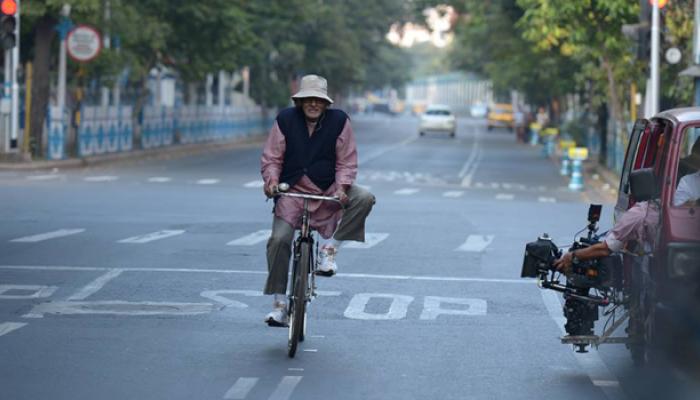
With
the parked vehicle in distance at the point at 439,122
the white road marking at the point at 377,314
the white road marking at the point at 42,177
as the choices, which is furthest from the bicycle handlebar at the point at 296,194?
the parked vehicle in distance at the point at 439,122

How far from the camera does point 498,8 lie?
5541cm

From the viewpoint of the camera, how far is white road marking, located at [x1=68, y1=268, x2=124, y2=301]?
1341cm

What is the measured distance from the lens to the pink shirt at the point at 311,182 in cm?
1083

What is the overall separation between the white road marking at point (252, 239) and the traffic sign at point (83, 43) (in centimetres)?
1955

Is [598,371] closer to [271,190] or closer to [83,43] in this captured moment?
[271,190]

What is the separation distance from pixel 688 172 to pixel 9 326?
4.95 m

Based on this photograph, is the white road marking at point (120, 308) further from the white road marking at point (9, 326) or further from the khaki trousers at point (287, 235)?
the khaki trousers at point (287, 235)

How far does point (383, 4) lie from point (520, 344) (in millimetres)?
92711

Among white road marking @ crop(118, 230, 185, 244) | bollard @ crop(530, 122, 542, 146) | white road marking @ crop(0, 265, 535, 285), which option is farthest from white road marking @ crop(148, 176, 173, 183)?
bollard @ crop(530, 122, 542, 146)

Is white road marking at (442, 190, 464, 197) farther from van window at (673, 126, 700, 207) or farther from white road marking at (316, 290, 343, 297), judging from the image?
van window at (673, 126, 700, 207)

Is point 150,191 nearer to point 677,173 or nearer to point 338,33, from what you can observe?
point 677,173

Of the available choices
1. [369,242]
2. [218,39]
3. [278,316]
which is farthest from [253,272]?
[218,39]

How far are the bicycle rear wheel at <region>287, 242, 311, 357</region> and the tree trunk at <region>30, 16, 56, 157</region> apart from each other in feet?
99.2

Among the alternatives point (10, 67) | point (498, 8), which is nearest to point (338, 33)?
point (498, 8)
